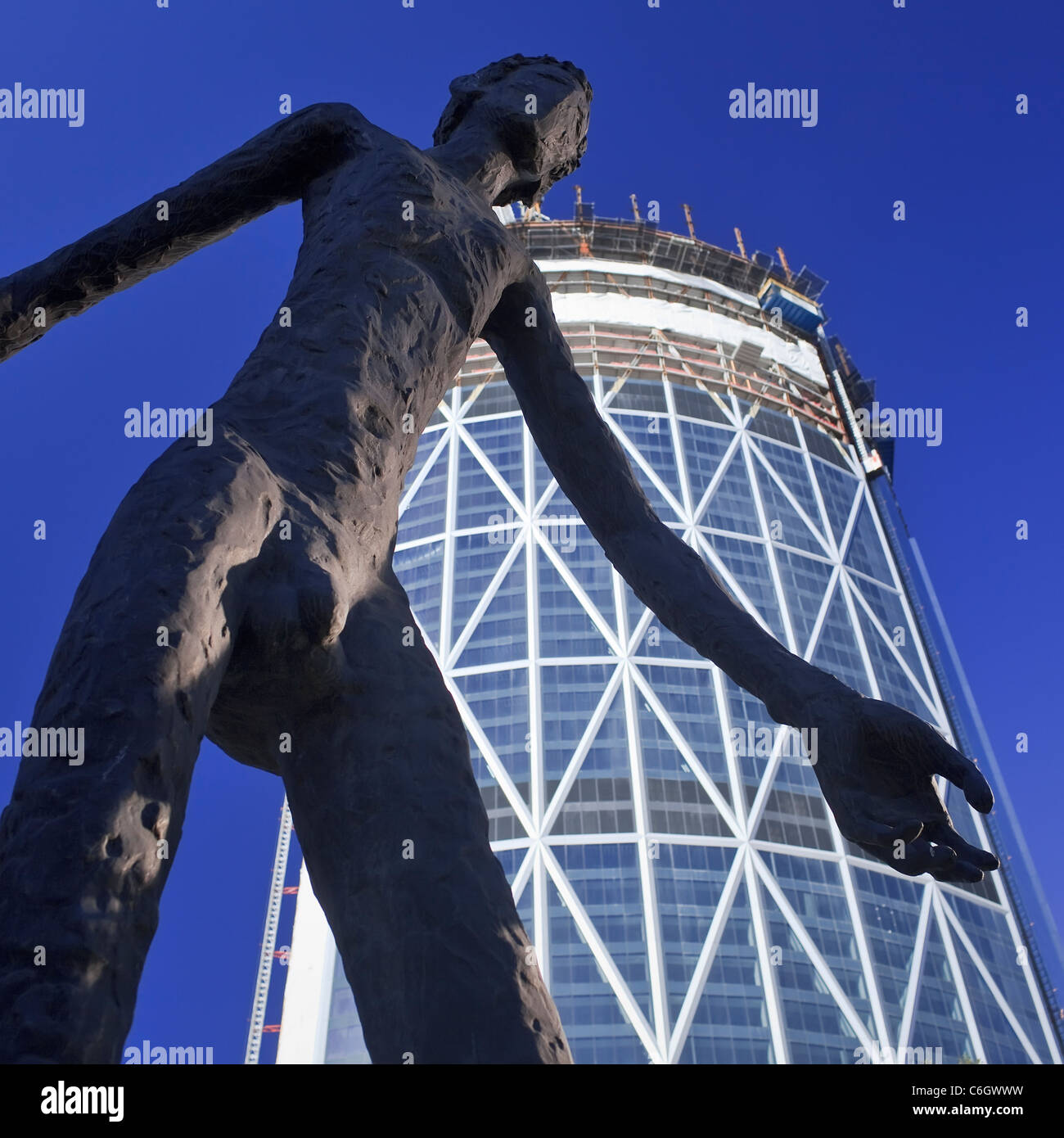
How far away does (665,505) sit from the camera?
49.3 m

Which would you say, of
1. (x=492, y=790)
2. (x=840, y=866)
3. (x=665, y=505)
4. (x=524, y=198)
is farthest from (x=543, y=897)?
(x=524, y=198)

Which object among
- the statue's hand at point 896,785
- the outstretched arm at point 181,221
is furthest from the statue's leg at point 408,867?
the outstretched arm at point 181,221

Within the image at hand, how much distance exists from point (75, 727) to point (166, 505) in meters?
0.45

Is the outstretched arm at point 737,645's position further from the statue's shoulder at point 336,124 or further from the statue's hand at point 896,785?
the statue's shoulder at point 336,124

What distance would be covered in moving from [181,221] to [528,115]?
1.27m

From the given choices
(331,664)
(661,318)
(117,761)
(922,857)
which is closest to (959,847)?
(922,857)

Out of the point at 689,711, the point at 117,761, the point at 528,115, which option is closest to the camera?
the point at 117,761

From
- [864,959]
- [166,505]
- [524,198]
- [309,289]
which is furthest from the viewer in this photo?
[864,959]

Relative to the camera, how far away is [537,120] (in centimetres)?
382

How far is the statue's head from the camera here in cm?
383

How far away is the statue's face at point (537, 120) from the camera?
12.6 feet

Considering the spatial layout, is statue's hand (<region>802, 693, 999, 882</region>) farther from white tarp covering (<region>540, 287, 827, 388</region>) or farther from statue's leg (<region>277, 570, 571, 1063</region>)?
white tarp covering (<region>540, 287, 827, 388</region>)

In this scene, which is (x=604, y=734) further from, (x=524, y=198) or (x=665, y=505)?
(x=524, y=198)

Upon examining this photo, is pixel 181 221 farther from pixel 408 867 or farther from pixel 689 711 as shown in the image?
pixel 689 711
